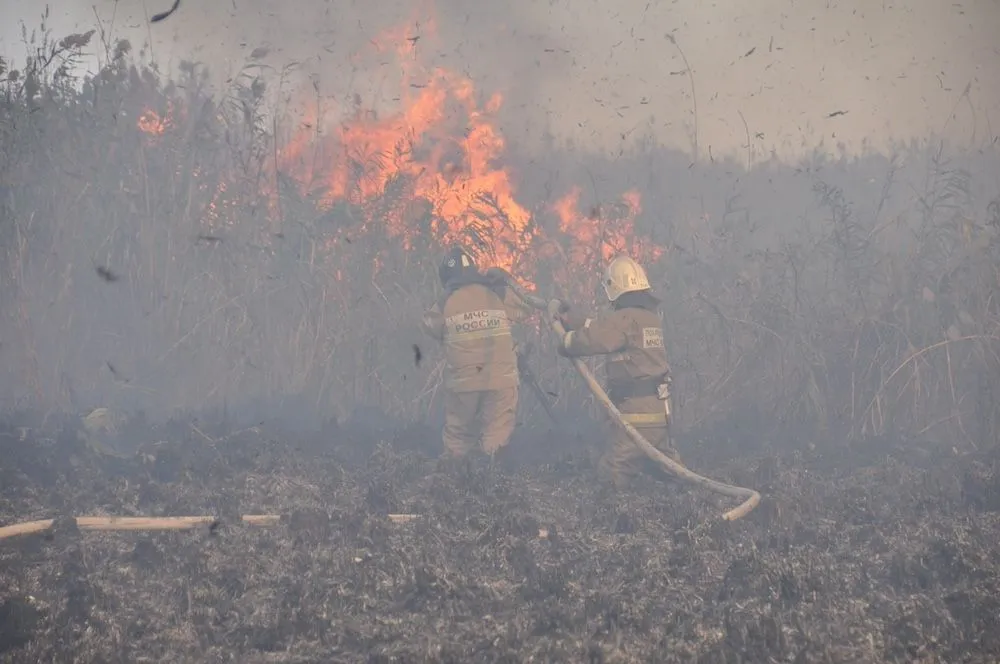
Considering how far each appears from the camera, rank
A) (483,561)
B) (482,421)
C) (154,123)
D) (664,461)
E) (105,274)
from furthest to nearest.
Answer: (154,123), (105,274), (482,421), (664,461), (483,561)

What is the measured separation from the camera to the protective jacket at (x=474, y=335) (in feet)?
25.5

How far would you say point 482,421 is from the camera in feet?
25.9

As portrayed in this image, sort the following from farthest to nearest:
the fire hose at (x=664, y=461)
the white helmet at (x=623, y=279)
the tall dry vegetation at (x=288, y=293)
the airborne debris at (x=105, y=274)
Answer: the airborne debris at (x=105, y=274) < the tall dry vegetation at (x=288, y=293) < the white helmet at (x=623, y=279) < the fire hose at (x=664, y=461)

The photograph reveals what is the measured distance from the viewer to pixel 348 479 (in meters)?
6.83

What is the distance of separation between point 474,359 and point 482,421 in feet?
1.96

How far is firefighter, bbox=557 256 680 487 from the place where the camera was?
711cm

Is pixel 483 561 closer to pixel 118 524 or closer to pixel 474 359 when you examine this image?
pixel 118 524

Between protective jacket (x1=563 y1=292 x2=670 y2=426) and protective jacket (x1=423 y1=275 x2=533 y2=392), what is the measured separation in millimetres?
864

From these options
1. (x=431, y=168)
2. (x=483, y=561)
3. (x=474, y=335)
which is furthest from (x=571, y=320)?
(x=431, y=168)

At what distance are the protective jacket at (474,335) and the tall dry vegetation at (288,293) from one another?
1.30 m

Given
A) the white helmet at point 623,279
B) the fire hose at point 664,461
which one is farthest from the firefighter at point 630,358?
the fire hose at point 664,461

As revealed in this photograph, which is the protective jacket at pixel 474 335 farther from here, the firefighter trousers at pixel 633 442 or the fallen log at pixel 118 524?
the fallen log at pixel 118 524

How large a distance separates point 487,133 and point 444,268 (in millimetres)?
4563

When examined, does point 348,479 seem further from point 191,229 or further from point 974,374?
point 974,374
